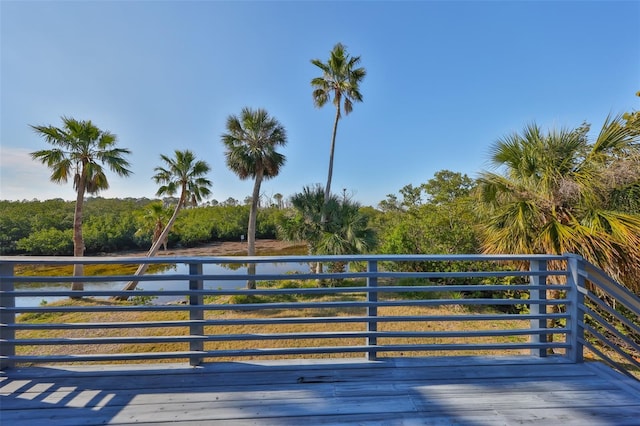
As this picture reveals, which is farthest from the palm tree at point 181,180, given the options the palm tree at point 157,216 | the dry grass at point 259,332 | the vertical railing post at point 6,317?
the vertical railing post at point 6,317

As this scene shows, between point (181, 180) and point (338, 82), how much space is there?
8257 mm

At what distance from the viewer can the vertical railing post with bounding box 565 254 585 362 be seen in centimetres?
187

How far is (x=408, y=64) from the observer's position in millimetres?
7492

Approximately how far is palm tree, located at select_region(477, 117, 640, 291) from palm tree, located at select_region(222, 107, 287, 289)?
25.6 ft

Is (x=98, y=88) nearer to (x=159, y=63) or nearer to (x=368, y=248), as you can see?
(x=159, y=63)

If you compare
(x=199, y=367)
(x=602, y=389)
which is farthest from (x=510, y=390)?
(x=199, y=367)

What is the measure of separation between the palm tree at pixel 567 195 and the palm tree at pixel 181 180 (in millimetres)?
11146

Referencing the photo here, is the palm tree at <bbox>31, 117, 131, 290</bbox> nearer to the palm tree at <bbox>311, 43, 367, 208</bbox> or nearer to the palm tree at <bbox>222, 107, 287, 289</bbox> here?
the palm tree at <bbox>222, 107, 287, 289</bbox>

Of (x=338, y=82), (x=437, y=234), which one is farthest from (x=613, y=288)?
(x=338, y=82)

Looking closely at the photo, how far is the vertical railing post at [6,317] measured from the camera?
172 centimetres

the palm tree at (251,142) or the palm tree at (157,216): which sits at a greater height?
the palm tree at (251,142)

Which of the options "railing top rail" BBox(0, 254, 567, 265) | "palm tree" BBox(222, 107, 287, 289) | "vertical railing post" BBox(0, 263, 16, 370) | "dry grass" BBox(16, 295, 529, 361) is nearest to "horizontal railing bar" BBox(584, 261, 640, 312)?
"railing top rail" BBox(0, 254, 567, 265)

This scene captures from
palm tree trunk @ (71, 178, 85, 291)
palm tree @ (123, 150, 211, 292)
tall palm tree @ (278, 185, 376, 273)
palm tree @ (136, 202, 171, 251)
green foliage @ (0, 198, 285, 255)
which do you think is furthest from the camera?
green foliage @ (0, 198, 285, 255)

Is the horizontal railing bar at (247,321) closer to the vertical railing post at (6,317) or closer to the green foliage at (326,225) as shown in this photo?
the vertical railing post at (6,317)
